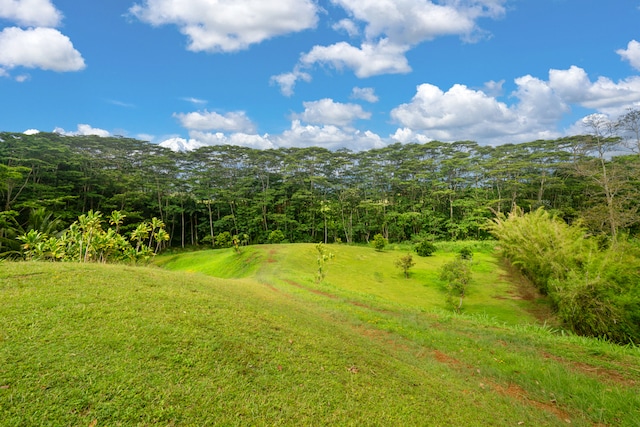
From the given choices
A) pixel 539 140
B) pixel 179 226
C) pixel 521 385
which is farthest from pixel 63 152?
pixel 539 140

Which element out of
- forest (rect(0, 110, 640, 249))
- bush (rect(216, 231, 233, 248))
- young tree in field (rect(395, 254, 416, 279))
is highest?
forest (rect(0, 110, 640, 249))

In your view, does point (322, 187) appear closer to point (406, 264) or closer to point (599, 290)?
point (406, 264)

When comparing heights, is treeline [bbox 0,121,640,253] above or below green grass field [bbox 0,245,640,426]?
above

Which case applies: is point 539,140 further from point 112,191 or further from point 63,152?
point 63,152

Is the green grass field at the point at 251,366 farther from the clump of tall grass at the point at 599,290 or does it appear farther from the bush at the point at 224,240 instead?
the bush at the point at 224,240

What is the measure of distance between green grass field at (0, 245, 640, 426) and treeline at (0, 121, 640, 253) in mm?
32703

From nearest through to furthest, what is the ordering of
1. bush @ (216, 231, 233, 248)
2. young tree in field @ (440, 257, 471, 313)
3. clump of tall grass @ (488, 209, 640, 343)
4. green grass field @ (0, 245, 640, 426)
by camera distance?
green grass field @ (0, 245, 640, 426) < clump of tall grass @ (488, 209, 640, 343) < young tree in field @ (440, 257, 471, 313) < bush @ (216, 231, 233, 248)

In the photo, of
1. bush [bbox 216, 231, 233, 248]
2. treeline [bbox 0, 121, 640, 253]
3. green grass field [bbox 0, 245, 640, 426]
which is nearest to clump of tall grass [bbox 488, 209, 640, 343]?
green grass field [bbox 0, 245, 640, 426]

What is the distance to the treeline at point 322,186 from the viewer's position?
39.0 meters

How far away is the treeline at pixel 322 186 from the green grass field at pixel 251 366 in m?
32.7

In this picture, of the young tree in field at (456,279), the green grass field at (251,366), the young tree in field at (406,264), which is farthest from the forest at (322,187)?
the green grass field at (251,366)

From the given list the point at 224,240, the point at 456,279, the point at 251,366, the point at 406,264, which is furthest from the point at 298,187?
the point at 251,366

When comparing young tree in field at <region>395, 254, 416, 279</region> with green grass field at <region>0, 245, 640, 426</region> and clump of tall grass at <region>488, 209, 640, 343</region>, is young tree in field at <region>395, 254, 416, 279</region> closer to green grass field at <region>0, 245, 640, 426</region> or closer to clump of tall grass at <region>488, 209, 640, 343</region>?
clump of tall grass at <region>488, 209, 640, 343</region>

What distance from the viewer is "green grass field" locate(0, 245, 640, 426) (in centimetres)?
346
